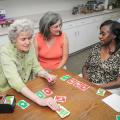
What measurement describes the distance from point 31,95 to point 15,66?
1.06 feet

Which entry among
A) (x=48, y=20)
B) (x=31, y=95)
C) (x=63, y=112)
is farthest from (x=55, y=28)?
(x=63, y=112)

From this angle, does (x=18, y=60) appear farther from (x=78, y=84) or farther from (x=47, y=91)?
(x=78, y=84)

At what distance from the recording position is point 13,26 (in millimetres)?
1524

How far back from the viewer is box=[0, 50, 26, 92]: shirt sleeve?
1.40 metres

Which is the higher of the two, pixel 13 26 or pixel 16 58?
pixel 13 26

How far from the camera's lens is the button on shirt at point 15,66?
1437mm

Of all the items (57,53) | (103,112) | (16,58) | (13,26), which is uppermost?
(13,26)

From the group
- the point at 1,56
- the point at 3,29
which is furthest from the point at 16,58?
the point at 3,29

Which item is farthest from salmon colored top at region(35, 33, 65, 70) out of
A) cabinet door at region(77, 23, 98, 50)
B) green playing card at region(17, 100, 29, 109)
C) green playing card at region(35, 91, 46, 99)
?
cabinet door at region(77, 23, 98, 50)

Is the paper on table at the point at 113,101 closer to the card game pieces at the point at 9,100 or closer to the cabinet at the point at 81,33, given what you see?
the card game pieces at the point at 9,100

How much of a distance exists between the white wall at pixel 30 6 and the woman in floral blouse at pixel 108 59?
1.94 metres

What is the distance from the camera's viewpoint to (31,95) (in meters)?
1.33

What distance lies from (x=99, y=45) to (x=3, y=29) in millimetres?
1553

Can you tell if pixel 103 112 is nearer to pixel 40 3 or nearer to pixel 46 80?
pixel 46 80
